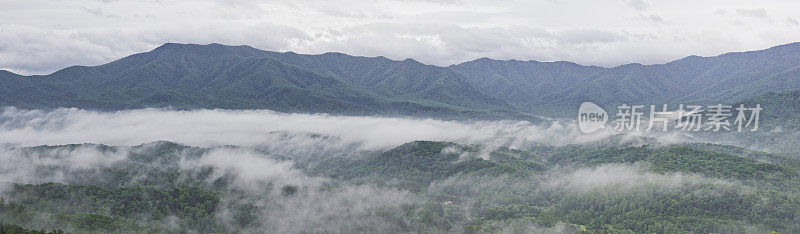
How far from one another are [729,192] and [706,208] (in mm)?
11152

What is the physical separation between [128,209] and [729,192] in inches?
9164

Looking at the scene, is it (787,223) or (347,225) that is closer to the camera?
(787,223)

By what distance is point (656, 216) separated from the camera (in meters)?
177

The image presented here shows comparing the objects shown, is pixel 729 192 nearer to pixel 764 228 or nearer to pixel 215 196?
pixel 764 228

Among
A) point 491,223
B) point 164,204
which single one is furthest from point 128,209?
point 491,223

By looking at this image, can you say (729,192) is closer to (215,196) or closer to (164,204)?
(215,196)

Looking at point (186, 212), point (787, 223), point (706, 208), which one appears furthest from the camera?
point (186, 212)

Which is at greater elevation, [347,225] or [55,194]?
[55,194]

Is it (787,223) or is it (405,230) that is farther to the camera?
(405,230)

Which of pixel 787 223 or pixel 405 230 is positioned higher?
pixel 787 223

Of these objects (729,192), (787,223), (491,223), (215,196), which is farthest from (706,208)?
(215,196)

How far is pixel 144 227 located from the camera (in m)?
161

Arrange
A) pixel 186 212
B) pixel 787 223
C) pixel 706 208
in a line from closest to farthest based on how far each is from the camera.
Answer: pixel 787 223 < pixel 706 208 < pixel 186 212

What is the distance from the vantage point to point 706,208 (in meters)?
174
